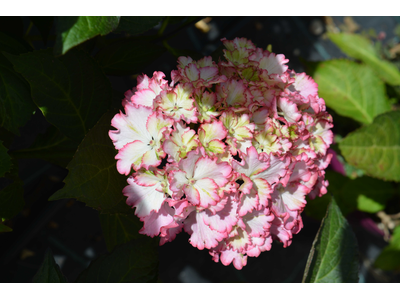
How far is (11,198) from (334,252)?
76 centimetres

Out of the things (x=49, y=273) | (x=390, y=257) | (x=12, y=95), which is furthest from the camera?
(x=390, y=257)

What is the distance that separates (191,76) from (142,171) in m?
0.19

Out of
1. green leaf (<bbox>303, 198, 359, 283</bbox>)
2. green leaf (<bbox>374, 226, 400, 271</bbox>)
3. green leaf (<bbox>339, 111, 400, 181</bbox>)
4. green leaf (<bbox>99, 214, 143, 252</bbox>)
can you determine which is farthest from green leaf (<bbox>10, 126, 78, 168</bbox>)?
green leaf (<bbox>374, 226, 400, 271</bbox>)

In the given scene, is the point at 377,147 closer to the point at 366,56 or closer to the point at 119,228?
the point at 366,56

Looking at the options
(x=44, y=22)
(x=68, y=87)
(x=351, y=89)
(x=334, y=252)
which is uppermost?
(x=44, y=22)

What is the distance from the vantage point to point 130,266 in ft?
2.31

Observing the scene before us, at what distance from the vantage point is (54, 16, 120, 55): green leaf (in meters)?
0.47

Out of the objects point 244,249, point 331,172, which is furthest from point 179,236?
point 244,249

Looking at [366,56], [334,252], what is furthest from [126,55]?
[366,56]

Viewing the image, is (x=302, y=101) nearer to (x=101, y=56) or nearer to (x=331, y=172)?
(x=101, y=56)

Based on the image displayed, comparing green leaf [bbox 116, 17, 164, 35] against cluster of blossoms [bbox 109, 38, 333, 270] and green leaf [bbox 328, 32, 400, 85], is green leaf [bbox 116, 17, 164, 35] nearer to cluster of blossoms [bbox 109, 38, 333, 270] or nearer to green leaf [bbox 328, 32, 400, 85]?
cluster of blossoms [bbox 109, 38, 333, 270]

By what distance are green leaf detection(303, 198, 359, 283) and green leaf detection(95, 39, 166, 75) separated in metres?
0.59

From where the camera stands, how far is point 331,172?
1509mm

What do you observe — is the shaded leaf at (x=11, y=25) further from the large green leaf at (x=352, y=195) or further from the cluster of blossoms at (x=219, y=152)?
the large green leaf at (x=352, y=195)
